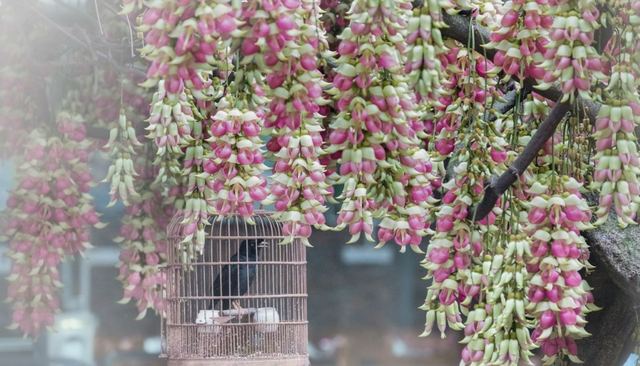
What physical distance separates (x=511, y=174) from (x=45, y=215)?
1543 mm

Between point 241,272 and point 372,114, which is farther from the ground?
point 372,114

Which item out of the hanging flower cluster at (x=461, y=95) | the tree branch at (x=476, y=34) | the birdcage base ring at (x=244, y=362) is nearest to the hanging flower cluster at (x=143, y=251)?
the birdcage base ring at (x=244, y=362)

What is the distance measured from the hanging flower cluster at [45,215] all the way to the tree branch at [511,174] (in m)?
1.42

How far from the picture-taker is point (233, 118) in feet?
5.53

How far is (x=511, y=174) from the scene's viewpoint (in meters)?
1.85

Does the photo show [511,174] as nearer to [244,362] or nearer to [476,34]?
[476,34]

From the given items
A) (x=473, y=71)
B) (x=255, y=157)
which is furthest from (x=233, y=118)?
(x=473, y=71)

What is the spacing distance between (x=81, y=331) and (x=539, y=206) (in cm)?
277

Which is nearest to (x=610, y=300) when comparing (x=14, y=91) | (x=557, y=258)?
(x=557, y=258)

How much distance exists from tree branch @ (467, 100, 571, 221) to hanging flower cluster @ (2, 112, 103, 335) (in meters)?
1.42

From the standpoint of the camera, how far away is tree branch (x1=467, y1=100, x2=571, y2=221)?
6.02 ft

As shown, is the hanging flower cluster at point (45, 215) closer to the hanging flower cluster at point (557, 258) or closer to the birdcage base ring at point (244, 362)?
the birdcage base ring at point (244, 362)

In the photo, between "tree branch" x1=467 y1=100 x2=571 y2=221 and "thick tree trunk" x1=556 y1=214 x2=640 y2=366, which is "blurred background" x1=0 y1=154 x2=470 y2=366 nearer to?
"thick tree trunk" x1=556 y1=214 x2=640 y2=366

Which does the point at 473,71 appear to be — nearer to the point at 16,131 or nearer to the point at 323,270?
the point at 16,131
